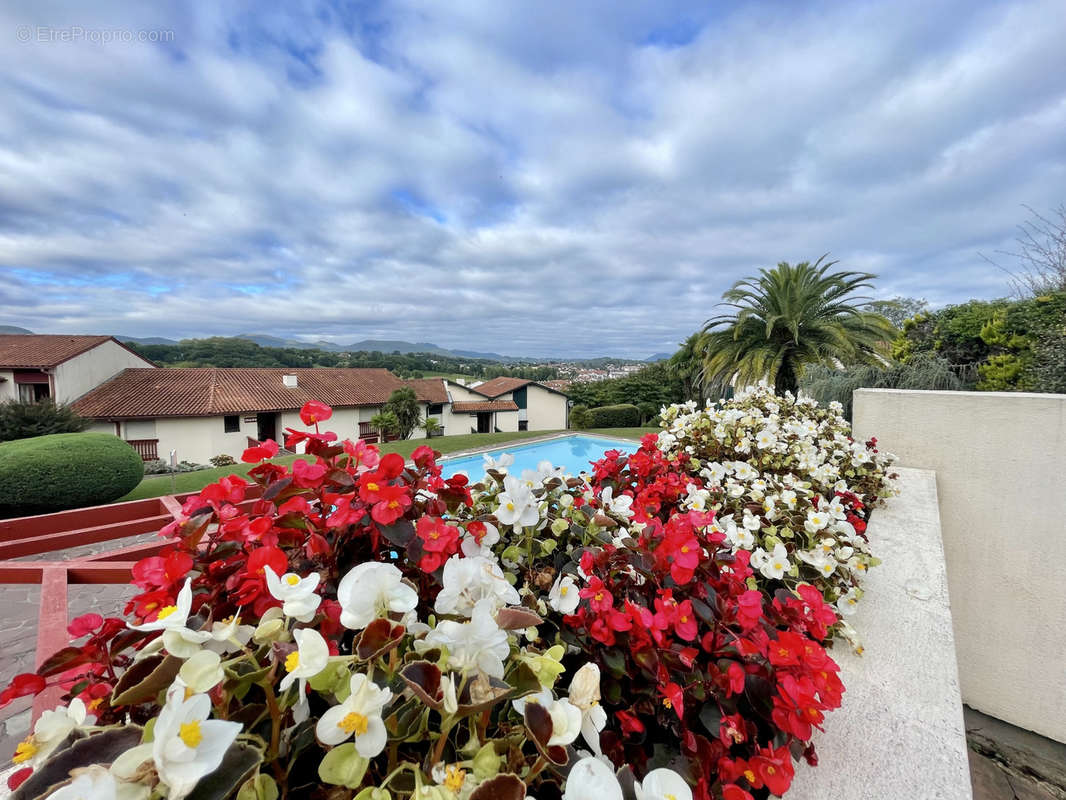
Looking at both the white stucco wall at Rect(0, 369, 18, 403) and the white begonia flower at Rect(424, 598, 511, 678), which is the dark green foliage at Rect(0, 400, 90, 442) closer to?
the white stucco wall at Rect(0, 369, 18, 403)

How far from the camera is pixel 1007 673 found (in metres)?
2.68

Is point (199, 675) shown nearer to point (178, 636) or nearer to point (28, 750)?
point (178, 636)

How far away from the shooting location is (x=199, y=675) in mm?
449

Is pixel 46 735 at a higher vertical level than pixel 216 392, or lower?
higher

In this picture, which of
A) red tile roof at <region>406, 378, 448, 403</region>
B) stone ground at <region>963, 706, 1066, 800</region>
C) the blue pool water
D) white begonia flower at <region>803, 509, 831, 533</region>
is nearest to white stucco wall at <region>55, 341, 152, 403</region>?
red tile roof at <region>406, 378, 448, 403</region>

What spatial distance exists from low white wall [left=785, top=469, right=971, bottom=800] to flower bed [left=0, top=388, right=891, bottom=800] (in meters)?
0.09

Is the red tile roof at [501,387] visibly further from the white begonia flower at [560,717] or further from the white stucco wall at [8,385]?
the white begonia flower at [560,717]

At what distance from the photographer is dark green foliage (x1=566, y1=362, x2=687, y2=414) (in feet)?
88.2

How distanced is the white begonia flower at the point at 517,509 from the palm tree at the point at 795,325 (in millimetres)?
6477

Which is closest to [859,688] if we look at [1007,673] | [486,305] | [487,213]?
[1007,673]

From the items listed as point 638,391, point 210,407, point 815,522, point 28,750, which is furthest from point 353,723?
point 638,391

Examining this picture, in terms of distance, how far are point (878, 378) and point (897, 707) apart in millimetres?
5668

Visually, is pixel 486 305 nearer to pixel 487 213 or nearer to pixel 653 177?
pixel 487 213

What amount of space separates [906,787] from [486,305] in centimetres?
4756
